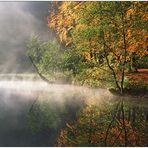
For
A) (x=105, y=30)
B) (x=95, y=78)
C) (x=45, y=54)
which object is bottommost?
(x=95, y=78)

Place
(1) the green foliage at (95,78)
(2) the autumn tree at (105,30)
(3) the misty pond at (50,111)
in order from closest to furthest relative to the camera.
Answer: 1. (3) the misty pond at (50,111)
2. (2) the autumn tree at (105,30)
3. (1) the green foliage at (95,78)

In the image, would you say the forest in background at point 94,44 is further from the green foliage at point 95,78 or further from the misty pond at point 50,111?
the misty pond at point 50,111

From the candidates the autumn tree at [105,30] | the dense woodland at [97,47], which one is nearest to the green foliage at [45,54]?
the dense woodland at [97,47]

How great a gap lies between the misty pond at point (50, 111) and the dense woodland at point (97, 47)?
0.41ft

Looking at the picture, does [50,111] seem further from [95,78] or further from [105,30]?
[105,30]

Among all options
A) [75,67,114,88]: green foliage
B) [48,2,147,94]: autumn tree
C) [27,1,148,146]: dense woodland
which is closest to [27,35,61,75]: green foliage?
[27,1,148,146]: dense woodland

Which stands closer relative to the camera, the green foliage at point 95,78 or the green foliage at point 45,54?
the green foliage at point 45,54

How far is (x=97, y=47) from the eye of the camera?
550 cm

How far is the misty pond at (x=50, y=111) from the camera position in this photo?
3.78 metres

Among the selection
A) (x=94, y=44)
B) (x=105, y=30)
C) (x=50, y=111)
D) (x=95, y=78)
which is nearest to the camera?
(x=50, y=111)

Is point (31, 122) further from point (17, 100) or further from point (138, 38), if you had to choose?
point (138, 38)

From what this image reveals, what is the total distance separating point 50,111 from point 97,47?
130 cm

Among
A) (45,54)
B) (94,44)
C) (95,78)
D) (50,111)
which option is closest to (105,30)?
(94,44)

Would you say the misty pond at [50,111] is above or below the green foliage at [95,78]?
below
